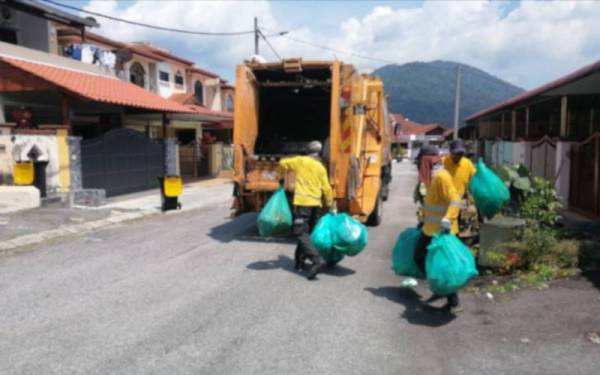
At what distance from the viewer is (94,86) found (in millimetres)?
15398

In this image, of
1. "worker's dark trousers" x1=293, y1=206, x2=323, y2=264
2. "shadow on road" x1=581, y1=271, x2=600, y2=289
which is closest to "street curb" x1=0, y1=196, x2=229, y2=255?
"worker's dark trousers" x1=293, y1=206, x2=323, y2=264

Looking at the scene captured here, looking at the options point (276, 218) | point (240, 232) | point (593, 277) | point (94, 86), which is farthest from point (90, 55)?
point (593, 277)

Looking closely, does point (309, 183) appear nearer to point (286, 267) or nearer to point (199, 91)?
point (286, 267)

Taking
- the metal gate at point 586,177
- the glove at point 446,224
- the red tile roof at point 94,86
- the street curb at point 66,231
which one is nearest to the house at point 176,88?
the red tile roof at point 94,86

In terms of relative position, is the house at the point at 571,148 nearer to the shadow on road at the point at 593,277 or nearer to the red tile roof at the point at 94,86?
the shadow on road at the point at 593,277

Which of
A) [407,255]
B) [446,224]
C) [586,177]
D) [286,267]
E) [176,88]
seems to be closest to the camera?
[446,224]

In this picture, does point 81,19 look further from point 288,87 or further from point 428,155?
point 428,155

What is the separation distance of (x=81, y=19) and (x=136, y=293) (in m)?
15.6

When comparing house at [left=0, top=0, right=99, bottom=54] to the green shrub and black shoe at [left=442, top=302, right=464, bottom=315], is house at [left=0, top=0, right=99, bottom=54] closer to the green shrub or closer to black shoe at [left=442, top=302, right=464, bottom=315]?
the green shrub

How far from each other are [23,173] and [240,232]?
5.65 m

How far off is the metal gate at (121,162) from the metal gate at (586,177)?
1179cm

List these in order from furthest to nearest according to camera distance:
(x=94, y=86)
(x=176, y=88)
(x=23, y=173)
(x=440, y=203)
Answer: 1. (x=176, y=88)
2. (x=94, y=86)
3. (x=23, y=173)
4. (x=440, y=203)

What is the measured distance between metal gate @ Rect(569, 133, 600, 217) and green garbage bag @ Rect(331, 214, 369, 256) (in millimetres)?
5044

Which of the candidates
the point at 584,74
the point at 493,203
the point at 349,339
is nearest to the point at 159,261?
the point at 349,339
